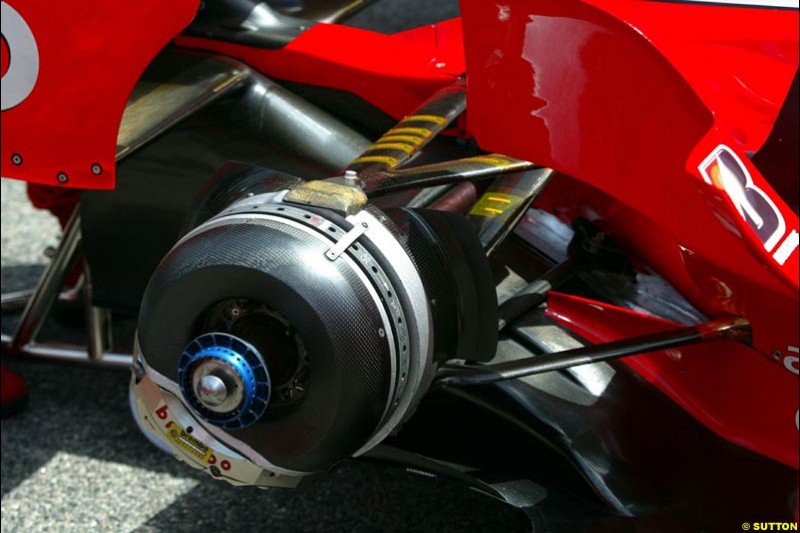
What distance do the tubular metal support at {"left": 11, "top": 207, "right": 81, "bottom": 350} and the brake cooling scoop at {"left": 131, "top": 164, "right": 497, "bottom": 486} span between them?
0.92m

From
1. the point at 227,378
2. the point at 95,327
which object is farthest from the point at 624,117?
the point at 95,327

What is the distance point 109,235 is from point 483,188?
844 mm

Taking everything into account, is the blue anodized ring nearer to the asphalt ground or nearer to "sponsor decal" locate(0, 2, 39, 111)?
the asphalt ground

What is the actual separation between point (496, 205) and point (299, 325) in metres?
0.58

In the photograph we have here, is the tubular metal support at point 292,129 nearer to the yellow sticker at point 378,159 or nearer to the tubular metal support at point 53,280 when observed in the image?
the yellow sticker at point 378,159

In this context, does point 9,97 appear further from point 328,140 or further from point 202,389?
point 202,389

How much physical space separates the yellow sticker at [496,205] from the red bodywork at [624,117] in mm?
236

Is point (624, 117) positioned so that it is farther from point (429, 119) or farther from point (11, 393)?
point (11, 393)

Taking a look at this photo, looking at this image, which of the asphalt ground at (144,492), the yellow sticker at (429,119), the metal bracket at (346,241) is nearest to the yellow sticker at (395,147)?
the yellow sticker at (429,119)

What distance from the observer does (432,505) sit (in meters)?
2.31

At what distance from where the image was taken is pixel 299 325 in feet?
5.22

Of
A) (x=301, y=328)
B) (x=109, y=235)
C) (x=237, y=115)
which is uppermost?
(x=237, y=115)

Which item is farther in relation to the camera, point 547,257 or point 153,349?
point 547,257

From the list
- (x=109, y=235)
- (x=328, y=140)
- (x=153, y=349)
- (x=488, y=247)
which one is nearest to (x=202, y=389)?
(x=153, y=349)
